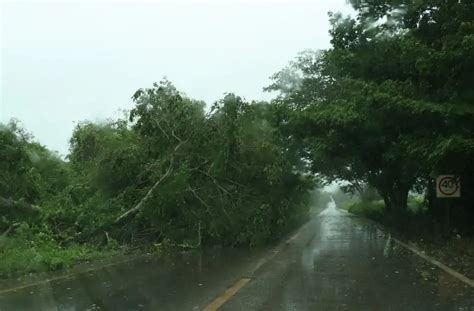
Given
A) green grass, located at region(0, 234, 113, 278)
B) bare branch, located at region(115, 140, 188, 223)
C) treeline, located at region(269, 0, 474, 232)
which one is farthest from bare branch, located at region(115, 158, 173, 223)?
treeline, located at region(269, 0, 474, 232)

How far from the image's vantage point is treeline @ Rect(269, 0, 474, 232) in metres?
15.3

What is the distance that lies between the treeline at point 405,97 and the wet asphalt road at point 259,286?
358 centimetres

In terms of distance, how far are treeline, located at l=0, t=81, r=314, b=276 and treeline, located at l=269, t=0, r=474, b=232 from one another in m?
3.19

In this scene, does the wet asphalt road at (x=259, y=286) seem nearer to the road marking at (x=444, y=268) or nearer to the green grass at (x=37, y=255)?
the road marking at (x=444, y=268)

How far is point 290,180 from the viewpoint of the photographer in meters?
26.1

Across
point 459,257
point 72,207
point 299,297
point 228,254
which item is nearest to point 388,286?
point 299,297

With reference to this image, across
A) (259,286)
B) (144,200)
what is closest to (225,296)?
(259,286)

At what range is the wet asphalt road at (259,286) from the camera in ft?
30.7

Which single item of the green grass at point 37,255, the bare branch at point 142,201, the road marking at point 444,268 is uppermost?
the bare branch at point 142,201

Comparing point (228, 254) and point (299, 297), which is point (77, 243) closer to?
point (228, 254)

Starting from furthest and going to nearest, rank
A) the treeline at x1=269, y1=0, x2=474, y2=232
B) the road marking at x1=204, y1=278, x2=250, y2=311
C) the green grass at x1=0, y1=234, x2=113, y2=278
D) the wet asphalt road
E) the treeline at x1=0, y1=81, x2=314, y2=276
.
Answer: the treeline at x1=0, y1=81, x2=314, y2=276
the treeline at x1=269, y1=0, x2=474, y2=232
the green grass at x1=0, y1=234, x2=113, y2=278
the wet asphalt road
the road marking at x1=204, y1=278, x2=250, y2=311

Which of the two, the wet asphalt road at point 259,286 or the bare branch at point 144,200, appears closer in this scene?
the wet asphalt road at point 259,286

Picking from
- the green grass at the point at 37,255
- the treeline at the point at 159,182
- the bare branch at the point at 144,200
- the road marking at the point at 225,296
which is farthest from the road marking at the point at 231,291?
the green grass at the point at 37,255

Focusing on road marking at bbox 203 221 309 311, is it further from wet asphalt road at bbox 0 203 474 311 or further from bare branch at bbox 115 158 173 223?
bare branch at bbox 115 158 173 223
